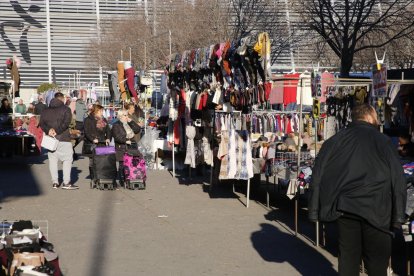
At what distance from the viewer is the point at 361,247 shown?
6.40 m

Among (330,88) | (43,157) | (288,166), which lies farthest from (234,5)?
(288,166)

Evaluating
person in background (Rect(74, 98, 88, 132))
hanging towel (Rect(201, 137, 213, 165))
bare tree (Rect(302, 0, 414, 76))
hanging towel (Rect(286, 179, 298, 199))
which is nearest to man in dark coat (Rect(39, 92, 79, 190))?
hanging towel (Rect(201, 137, 213, 165))

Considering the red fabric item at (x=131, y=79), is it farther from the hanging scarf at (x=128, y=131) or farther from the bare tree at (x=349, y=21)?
the bare tree at (x=349, y=21)

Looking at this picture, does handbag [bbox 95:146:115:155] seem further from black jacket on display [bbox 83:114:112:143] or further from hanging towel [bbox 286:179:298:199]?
hanging towel [bbox 286:179:298:199]

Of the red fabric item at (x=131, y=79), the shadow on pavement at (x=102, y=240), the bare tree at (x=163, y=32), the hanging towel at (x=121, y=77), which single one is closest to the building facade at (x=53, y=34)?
the bare tree at (x=163, y=32)

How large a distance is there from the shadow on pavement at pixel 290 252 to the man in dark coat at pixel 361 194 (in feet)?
6.49

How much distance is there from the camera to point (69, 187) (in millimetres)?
15203

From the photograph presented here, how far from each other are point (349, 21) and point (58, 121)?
14.9 meters

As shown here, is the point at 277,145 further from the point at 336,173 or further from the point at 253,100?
the point at 336,173

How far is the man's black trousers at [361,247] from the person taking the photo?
6262 mm

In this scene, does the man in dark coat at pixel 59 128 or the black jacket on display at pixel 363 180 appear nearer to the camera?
the black jacket on display at pixel 363 180

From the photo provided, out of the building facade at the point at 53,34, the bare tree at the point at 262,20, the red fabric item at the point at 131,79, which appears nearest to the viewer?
the red fabric item at the point at 131,79

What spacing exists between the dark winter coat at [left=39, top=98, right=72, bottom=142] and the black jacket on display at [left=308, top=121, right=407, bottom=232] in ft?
30.0

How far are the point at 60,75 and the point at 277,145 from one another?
41.9 metres
